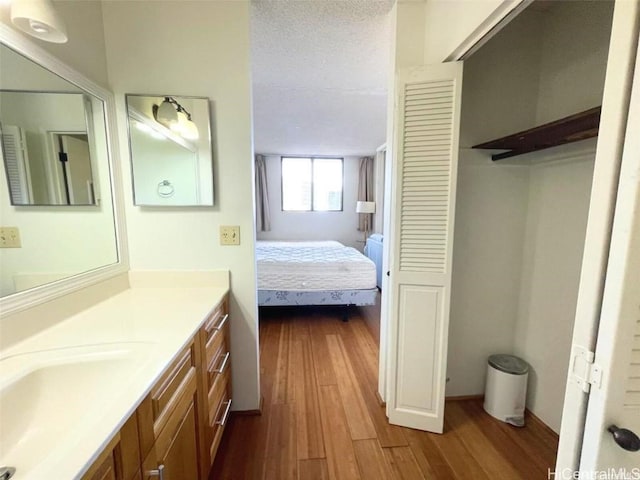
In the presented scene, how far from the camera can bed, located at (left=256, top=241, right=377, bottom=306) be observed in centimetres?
330

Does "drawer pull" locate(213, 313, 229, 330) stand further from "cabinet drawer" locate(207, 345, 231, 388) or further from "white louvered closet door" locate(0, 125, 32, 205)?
"white louvered closet door" locate(0, 125, 32, 205)

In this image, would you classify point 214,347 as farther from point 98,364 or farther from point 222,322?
point 98,364

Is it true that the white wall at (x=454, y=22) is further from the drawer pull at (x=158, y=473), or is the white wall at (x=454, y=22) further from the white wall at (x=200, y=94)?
the drawer pull at (x=158, y=473)

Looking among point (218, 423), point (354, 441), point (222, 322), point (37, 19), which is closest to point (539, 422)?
point (354, 441)

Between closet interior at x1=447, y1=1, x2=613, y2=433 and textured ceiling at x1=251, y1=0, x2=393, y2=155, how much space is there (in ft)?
2.32

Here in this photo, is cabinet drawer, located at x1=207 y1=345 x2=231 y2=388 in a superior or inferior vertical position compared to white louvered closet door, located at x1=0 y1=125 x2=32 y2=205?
inferior

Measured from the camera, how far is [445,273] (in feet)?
5.24

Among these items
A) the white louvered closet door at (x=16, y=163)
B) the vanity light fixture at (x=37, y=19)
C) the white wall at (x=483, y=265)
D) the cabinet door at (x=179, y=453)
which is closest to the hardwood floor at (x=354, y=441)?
the white wall at (x=483, y=265)

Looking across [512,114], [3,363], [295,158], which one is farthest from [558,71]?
[295,158]

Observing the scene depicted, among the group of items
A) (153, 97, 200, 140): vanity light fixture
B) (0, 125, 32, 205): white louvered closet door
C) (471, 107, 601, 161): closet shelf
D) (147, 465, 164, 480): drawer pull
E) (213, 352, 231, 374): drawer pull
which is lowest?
(213, 352, 231, 374): drawer pull

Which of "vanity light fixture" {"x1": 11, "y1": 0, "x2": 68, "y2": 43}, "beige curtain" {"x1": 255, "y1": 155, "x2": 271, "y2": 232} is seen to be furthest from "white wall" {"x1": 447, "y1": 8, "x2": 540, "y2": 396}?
"beige curtain" {"x1": 255, "y1": 155, "x2": 271, "y2": 232}

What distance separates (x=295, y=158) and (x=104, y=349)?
5596 mm

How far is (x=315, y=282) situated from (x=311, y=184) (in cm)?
340

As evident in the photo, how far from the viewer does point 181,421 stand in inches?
40.4
